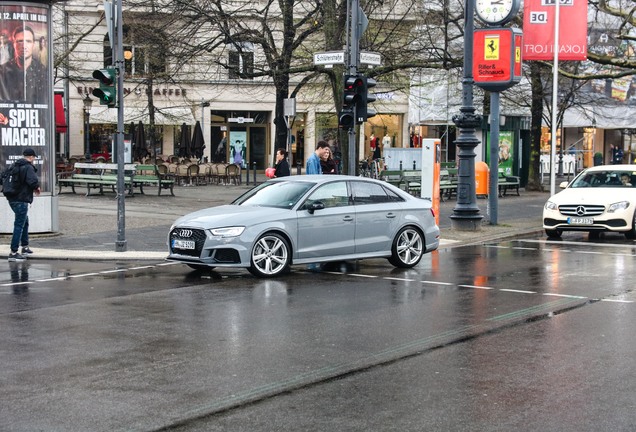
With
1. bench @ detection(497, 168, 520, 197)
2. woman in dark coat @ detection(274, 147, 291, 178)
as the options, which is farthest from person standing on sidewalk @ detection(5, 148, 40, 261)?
bench @ detection(497, 168, 520, 197)

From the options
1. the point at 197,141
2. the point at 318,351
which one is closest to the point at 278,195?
the point at 318,351

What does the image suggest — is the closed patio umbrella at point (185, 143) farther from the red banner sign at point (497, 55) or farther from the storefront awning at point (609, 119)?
the red banner sign at point (497, 55)

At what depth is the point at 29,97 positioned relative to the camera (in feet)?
62.8

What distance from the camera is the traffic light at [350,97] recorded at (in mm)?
19609

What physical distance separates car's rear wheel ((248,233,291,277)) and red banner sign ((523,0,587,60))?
45.4 ft

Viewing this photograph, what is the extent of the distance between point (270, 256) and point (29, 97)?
757 cm

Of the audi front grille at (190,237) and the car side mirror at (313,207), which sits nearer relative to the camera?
the audi front grille at (190,237)

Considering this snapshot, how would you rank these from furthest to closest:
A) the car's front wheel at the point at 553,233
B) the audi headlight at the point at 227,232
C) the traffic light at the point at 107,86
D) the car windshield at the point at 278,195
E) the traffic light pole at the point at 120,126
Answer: the car's front wheel at the point at 553,233 → the traffic light pole at the point at 120,126 → the traffic light at the point at 107,86 → the car windshield at the point at 278,195 → the audi headlight at the point at 227,232

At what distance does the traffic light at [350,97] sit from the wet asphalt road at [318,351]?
5.53 metres

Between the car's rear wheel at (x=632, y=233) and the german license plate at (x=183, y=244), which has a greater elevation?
the german license plate at (x=183, y=244)

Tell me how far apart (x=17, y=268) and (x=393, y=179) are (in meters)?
18.7

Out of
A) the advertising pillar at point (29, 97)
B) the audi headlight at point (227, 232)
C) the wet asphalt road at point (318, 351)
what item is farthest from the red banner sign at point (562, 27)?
the audi headlight at point (227, 232)

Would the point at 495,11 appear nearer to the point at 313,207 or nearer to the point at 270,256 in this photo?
the point at 313,207

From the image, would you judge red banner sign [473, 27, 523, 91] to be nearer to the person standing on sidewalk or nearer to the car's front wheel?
the car's front wheel
